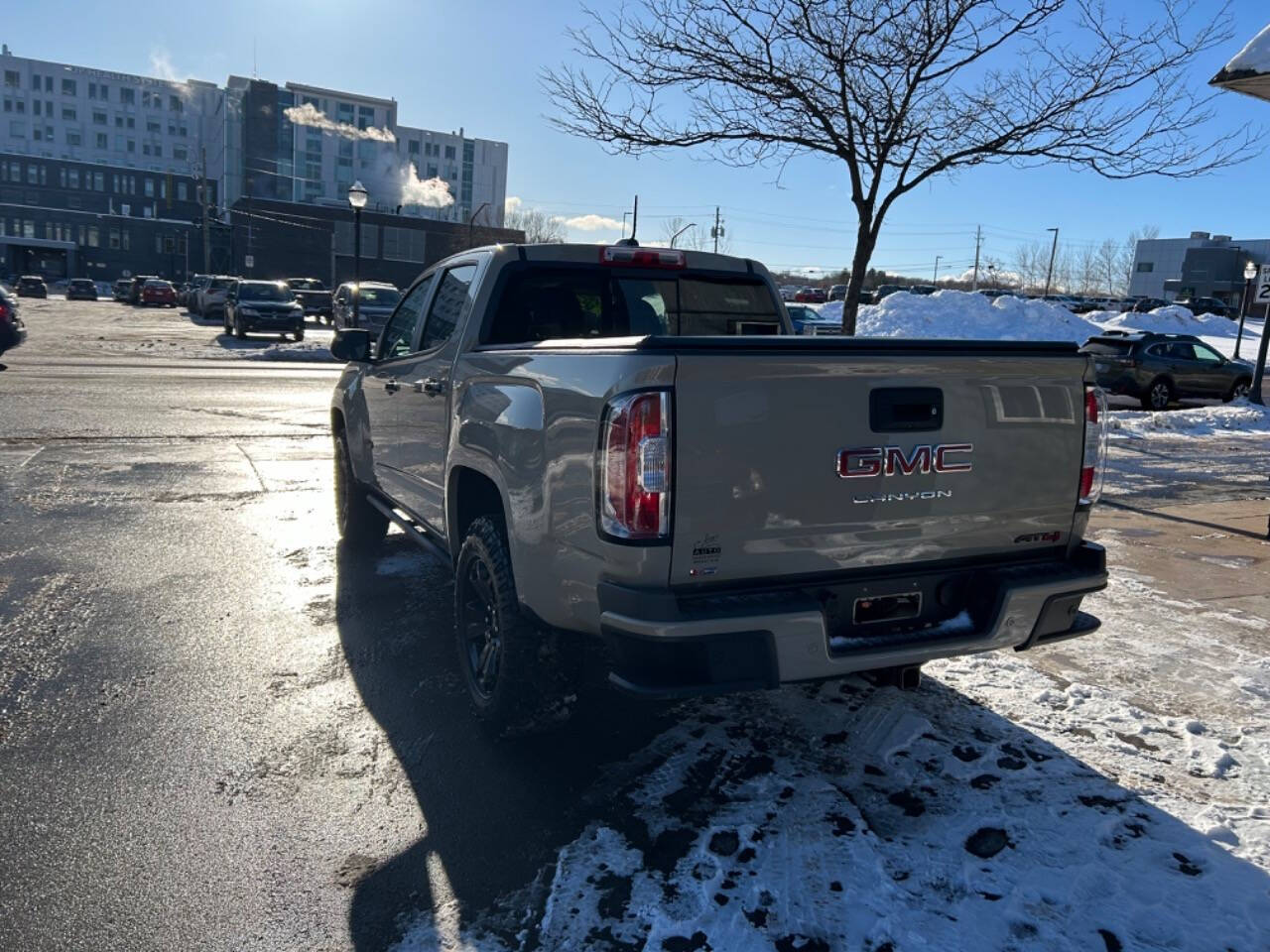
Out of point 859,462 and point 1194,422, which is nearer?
point 859,462

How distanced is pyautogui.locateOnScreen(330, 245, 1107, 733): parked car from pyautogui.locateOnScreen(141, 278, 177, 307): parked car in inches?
2193

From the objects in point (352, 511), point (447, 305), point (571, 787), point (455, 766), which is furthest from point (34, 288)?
point (571, 787)

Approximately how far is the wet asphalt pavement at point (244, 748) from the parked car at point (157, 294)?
5141 centimetres

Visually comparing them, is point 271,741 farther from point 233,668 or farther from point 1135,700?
point 1135,700

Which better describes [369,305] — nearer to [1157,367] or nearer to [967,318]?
[1157,367]

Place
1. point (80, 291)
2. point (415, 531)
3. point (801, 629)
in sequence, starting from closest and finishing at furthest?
point (801, 629), point (415, 531), point (80, 291)

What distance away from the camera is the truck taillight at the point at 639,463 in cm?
285

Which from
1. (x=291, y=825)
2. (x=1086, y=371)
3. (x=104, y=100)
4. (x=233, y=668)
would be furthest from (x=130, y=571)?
(x=104, y=100)

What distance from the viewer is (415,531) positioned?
206 inches

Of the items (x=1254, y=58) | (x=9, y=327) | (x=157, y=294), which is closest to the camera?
(x=1254, y=58)

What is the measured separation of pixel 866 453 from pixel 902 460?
6.0 inches

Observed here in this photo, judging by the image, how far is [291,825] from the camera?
320cm

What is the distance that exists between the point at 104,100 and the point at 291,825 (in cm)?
13118

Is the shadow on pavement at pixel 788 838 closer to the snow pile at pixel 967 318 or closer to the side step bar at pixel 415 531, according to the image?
the side step bar at pixel 415 531
